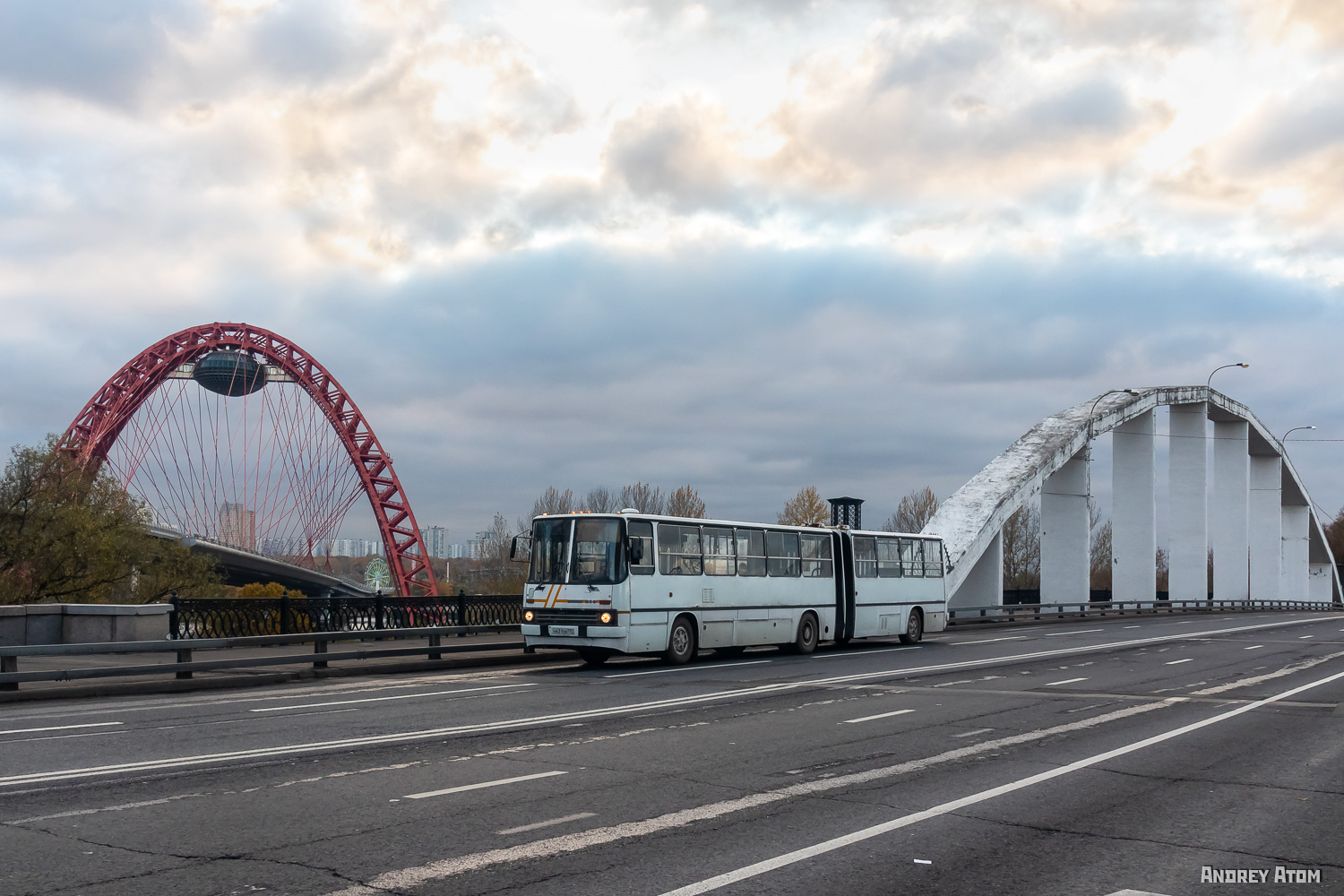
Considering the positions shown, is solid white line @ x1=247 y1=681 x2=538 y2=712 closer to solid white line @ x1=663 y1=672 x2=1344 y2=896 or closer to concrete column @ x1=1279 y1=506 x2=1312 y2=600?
solid white line @ x1=663 y1=672 x2=1344 y2=896

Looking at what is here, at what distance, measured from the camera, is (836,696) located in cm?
1524

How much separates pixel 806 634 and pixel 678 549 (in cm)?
525

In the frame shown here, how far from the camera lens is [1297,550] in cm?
9475

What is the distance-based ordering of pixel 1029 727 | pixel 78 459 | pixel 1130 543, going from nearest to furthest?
pixel 1029 727 < pixel 78 459 < pixel 1130 543

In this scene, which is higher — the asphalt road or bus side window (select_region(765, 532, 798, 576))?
bus side window (select_region(765, 532, 798, 576))

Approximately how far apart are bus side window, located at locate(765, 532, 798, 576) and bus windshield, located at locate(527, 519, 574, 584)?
5116 millimetres

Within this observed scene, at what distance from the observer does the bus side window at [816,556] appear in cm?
2498

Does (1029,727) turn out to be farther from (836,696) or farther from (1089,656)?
(1089,656)

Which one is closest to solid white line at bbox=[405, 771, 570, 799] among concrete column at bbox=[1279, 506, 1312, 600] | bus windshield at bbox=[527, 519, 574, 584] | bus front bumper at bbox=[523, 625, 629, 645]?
bus front bumper at bbox=[523, 625, 629, 645]

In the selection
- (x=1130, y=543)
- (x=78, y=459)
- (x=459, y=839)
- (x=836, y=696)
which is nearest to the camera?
(x=459, y=839)

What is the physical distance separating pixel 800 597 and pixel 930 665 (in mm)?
4410

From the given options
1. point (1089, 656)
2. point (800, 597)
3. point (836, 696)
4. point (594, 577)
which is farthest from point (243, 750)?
point (1089, 656)

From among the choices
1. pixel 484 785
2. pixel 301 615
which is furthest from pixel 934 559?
pixel 484 785

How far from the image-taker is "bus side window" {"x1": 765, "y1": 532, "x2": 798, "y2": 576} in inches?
939
